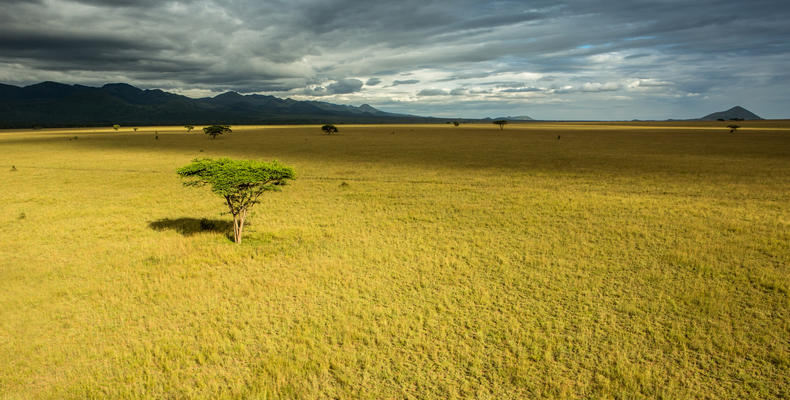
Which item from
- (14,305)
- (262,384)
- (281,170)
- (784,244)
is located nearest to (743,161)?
(784,244)

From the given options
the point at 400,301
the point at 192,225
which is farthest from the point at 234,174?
the point at 400,301

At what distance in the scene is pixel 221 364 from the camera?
7.52m

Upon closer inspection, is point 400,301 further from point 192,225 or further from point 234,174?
point 192,225

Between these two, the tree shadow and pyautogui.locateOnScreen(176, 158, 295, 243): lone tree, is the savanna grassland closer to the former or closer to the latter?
the tree shadow

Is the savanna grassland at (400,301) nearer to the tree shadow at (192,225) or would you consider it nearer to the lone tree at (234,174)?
the tree shadow at (192,225)

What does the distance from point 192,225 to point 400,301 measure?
12393 mm

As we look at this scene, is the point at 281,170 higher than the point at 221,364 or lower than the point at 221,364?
higher

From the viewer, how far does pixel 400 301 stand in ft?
32.8

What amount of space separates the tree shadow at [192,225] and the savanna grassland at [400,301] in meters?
0.13

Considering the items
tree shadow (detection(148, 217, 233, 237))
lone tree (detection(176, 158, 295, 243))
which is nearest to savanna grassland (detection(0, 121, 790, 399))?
tree shadow (detection(148, 217, 233, 237))

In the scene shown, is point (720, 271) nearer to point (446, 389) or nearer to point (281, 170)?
point (446, 389)

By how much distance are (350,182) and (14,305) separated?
22.0m

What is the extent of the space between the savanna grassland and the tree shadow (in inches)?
5.0

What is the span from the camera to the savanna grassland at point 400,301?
7129 mm
